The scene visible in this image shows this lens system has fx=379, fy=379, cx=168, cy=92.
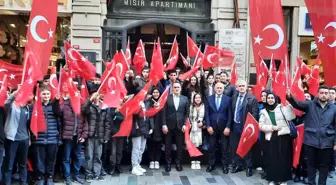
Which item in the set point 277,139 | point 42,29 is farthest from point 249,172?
point 42,29

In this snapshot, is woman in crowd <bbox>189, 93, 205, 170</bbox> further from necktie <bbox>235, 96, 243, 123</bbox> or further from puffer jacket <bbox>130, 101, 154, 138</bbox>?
puffer jacket <bbox>130, 101, 154, 138</bbox>

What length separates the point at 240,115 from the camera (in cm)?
784

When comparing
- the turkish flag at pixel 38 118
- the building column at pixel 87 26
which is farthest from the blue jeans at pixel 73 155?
the building column at pixel 87 26

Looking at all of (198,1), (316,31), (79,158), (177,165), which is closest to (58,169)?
(79,158)

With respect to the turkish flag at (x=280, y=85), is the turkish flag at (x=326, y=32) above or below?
above

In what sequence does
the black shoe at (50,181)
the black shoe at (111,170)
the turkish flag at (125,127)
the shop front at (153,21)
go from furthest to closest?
the shop front at (153,21) → the black shoe at (111,170) → the turkish flag at (125,127) → the black shoe at (50,181)

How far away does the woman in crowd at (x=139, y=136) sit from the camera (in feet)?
24.8

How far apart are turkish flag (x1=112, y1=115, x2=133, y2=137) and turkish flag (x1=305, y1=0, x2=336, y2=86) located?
367 cm

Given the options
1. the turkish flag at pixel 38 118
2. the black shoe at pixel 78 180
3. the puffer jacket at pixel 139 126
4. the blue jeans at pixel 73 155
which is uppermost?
the turkish flag at pixel 38 118

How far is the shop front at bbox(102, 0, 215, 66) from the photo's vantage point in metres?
13.2

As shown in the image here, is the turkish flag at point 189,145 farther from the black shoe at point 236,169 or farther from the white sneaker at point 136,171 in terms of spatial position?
the white sneaker at point 136,171

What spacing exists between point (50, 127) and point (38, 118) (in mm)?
298

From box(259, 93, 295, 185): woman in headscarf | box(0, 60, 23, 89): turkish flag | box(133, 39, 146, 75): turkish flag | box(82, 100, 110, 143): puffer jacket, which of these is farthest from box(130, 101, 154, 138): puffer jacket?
box(0, 60, 23, 89): turkish flag

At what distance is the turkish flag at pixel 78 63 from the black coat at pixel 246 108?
3.00 meters
